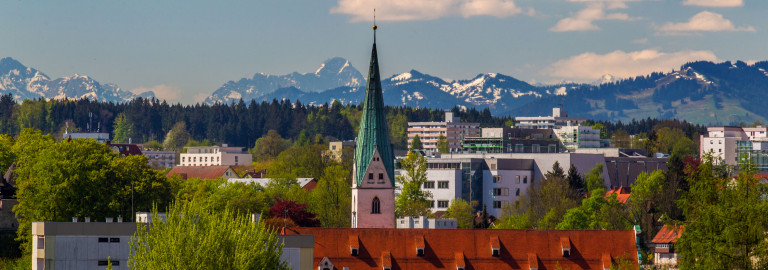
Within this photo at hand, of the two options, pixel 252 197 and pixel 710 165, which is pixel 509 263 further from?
pixel 252 197

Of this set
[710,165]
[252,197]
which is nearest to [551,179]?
[252,197]

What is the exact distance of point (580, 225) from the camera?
443 ft

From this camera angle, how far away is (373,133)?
11125 centimetres

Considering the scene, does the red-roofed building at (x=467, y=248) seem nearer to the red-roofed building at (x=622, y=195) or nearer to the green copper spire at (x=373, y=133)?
the green copper spire at (x=373, y=133)

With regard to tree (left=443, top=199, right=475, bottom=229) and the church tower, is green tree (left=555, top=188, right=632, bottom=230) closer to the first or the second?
tree (left=443, top=199, right=475, bottom=229)

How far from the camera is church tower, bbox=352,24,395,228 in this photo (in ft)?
354

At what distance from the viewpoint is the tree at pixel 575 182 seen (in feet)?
583

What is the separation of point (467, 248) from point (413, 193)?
70345 millimetres

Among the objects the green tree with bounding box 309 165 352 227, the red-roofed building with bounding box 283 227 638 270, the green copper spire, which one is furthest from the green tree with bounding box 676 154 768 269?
the green tree with bounding box 309 165 352 227

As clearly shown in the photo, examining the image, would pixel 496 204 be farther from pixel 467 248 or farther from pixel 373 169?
pixel 467 248

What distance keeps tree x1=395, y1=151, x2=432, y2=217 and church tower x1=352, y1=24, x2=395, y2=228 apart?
122 feet

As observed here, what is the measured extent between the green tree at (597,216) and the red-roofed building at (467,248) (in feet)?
133

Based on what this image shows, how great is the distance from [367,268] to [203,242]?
27976 mm

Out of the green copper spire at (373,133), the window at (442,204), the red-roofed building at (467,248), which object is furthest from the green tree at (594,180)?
the red-roofed building at (467,248)
